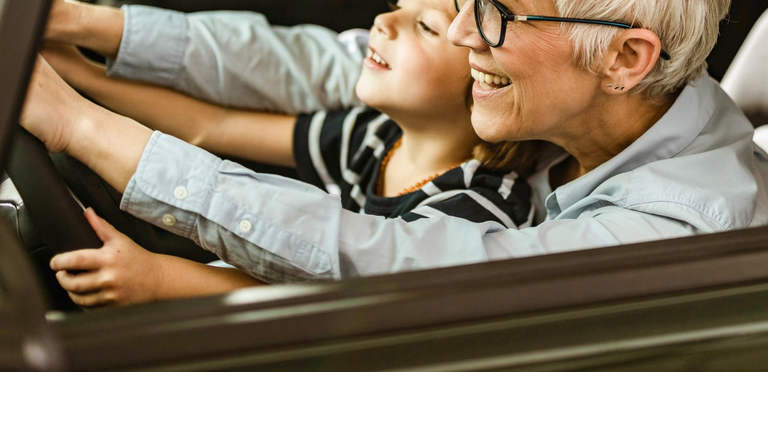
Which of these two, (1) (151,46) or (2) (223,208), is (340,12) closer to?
(1) (151,46)

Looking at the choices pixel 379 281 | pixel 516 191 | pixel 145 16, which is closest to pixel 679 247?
pixel 379 281

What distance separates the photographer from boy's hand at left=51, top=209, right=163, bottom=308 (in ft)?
3.59

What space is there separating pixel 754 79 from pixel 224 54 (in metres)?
1.58

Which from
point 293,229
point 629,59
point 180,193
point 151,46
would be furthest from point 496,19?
point 151,46

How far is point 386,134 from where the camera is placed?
2014mm

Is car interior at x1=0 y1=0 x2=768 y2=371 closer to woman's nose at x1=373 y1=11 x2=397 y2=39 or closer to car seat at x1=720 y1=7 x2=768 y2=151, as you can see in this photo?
woman's nose at x1=373 y1=11 x2=397 y2=39

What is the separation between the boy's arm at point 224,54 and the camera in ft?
5.76

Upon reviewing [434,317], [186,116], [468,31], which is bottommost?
[186,116]

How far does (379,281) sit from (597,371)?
1.03ft

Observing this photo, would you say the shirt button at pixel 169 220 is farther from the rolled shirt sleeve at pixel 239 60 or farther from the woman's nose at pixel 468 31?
the rolled shirt sleeve at pixel 239 60

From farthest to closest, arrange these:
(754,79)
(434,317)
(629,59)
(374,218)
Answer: (754,79) < (629,59) < (374,218) < (434,317)

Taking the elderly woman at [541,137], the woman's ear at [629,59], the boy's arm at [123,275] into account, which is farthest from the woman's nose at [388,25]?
the boy's arm at [123,275]

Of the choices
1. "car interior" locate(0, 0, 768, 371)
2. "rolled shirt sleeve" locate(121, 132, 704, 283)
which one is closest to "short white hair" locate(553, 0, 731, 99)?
"rolled shirt sleeve" locate(121, 132, 704, 283)

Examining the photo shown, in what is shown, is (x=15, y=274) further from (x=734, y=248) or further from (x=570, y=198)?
(x=570, y=198)
